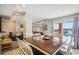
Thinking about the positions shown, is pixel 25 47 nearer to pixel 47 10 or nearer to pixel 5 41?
pixel 5 41

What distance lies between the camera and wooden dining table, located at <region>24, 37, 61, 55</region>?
6.00ft

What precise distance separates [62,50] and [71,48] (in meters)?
0.14

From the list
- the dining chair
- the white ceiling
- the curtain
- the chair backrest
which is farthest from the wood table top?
the curtain

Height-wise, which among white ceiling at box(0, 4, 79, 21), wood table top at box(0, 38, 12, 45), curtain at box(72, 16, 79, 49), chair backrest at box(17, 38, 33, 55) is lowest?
chair backrest at box(17, 38, 33, 55)

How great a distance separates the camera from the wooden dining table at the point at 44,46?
6.00ft

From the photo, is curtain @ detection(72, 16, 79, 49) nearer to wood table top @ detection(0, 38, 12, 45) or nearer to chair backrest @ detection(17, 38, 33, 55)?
chair backrest @ detection(17, 38, 33, 55)

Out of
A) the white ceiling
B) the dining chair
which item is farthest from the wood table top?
the dining chair

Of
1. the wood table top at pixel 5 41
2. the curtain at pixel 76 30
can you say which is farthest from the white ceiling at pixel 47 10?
the wood table top at pixel 5 41

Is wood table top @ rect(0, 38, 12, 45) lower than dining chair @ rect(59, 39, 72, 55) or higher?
higher

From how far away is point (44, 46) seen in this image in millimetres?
1850

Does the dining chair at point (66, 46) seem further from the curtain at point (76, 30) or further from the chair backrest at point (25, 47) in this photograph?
the chair backrest at point (25, 47)

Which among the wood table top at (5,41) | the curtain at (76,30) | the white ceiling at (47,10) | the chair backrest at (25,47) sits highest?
the white ceiling at (47,10)

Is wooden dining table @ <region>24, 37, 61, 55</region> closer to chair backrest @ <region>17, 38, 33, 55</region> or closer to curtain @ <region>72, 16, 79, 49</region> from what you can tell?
chair backrest @ <region>17, 38, 33, 55</region>
